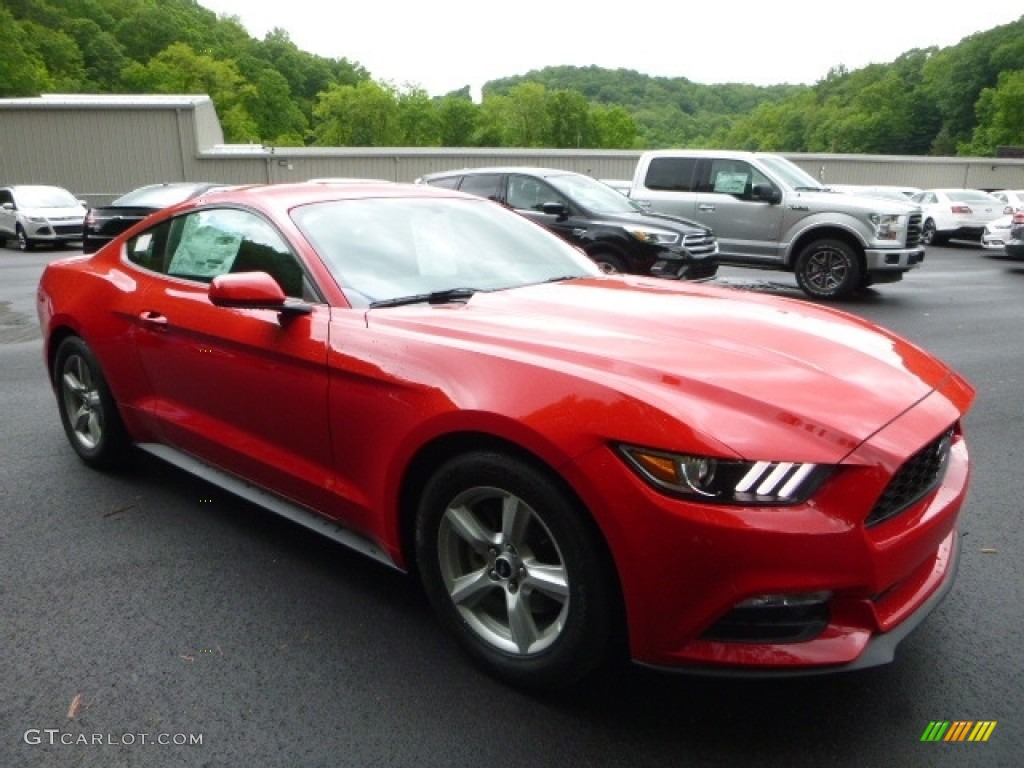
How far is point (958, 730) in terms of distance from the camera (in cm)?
240

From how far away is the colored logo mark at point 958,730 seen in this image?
2373mm

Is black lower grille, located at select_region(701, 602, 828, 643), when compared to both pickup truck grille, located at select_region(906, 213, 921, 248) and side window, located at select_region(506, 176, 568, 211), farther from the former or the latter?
pickup truck grille, located at select_region(906, 213, 921, 248)

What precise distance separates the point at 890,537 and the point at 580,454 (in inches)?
32.5

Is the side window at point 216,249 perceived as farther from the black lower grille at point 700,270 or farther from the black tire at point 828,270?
the black tire at point 828,270

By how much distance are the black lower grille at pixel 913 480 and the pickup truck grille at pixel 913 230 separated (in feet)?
34.0

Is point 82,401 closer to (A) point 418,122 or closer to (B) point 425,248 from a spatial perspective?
(B) point 425,248

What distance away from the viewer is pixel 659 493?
7.04 ft

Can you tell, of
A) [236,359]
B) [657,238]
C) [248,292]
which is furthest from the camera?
[657,238]

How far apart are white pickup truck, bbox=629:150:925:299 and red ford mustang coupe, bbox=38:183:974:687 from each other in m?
8.83

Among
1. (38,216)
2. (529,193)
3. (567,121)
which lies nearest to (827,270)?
(529,193)

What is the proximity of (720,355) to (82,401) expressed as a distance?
138 inches

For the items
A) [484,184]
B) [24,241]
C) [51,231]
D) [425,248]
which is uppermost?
[425,248]

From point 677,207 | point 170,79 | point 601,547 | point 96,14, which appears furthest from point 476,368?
point 96,14

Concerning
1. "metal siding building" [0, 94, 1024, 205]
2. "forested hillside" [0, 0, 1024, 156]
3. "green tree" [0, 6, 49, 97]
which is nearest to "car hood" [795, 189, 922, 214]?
"metal siding building" [0, 94, 1024, 205]
